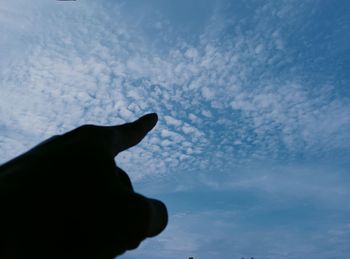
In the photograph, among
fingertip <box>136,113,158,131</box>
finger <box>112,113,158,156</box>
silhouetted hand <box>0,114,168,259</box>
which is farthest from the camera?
fingertip <box>136,113,158,131</box>

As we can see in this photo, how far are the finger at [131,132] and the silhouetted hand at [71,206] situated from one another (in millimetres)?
193

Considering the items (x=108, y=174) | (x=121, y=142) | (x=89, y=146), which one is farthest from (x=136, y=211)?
(x=121, y=142)

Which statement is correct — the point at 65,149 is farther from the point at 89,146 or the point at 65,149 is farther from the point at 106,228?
the point at 106,228

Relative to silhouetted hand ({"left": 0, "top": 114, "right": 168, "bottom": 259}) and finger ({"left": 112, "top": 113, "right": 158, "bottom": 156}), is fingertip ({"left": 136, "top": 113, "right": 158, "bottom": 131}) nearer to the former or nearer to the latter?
finger ({"left": 112, "top": 113, "right": 158, "bottom": 156})

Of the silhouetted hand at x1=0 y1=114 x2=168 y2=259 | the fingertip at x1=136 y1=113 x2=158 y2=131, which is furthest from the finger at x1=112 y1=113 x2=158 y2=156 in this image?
the silhouetted hand at x1=0 y1=114 x2=168 y2=259

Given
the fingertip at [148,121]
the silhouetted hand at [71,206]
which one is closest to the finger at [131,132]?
the fingertip at [148,121]

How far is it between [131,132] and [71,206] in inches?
38.1

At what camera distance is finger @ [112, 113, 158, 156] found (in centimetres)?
253

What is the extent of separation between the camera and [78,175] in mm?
2008

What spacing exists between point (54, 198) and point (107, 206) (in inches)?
12.0

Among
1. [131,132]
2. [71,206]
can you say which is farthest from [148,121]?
[71,206]

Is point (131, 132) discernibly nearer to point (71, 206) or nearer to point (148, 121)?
point (148, 121)

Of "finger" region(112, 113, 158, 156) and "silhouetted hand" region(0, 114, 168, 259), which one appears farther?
"finger" region(112, 113, 158, 156)

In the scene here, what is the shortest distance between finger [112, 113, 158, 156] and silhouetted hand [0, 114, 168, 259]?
19 centimetres
